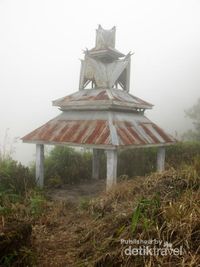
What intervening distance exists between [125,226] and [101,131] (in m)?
4.97

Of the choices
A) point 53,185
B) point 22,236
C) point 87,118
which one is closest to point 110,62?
point 87,118

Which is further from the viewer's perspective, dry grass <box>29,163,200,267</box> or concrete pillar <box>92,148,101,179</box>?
concrete pillar <box>92,148,101,179</box>

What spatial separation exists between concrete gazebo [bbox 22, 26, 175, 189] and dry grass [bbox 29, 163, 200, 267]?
2.16 metres

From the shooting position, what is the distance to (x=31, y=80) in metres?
186

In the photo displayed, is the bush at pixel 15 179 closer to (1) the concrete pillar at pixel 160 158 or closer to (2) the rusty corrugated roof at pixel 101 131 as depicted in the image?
(2) the rusty corrugated roof at pixel 101 131

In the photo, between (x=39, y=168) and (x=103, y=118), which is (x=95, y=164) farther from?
(x=103, y=118)

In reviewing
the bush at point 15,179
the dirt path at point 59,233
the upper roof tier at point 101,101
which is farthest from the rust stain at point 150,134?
the bush at point 15,179

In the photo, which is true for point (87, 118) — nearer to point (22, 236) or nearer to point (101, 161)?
point (101, 161)

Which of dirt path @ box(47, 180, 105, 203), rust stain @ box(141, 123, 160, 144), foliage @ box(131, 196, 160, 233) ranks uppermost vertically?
rust stain @ box(141, 123, 160, 144)


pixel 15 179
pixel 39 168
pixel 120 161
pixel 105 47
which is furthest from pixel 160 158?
pixel 15 179

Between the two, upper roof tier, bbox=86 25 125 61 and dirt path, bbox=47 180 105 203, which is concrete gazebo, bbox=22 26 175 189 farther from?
dirt path, bbox=47 180 105 203

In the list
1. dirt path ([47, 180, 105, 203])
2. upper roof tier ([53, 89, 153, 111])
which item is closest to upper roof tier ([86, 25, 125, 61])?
upper roof tier ([53, 89, 153, 111])

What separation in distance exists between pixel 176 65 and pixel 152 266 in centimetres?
13272

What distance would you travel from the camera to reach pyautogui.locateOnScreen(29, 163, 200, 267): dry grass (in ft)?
15.2
